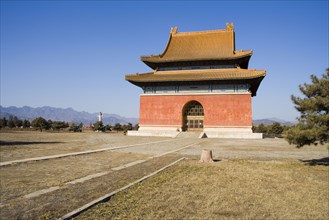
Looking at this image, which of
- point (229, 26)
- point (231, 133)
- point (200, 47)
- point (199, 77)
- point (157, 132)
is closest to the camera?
point (231, 133)

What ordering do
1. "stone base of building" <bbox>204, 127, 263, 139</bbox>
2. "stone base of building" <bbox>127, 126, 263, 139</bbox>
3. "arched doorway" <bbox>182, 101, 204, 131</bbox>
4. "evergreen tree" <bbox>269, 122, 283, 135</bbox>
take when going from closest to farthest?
1. "stone base of building" <bbox>204, 127, 263, 139</bbox>
2. "stone base of building" <bbox>127, 126, 263, 139</bbox>
3. "arched doorway" <bbox>182, 101, 204, 131</bbox>
4. "evergreen tree" <bbox>269, 122, 283, 135</bbox>

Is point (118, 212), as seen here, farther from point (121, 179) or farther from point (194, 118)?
point (194, 118)

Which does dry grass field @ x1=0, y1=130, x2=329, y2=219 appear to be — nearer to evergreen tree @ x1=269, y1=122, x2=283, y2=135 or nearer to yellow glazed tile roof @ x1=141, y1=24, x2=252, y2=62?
yellow glazed tile roof @ x1=141, y1=24, x2=252, y2=62

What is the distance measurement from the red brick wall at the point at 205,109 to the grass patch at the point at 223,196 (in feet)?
67.0

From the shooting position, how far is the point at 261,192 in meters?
5.51

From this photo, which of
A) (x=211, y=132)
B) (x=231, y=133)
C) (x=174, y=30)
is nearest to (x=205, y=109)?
(x=211, y=132)

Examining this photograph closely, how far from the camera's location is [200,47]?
3256cm

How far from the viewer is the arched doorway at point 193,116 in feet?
98.8

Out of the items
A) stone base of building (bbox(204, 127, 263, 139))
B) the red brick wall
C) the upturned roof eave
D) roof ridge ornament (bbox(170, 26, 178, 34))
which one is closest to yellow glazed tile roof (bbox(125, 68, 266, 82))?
the upturned roof eave

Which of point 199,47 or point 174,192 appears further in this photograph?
point 199,47

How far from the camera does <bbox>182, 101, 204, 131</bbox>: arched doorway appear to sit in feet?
98.8

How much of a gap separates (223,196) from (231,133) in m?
22.5

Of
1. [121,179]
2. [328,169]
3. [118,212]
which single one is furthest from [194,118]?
[118,212]

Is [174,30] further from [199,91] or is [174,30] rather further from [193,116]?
[193,116]
